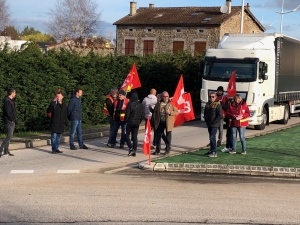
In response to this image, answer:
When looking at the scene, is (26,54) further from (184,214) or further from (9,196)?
(184,214)

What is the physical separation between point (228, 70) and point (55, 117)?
8941 mm

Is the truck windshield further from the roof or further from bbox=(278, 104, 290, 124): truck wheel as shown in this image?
the roof

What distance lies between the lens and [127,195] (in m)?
9.73

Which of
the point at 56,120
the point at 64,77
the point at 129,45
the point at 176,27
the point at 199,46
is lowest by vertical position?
the point at 56,120

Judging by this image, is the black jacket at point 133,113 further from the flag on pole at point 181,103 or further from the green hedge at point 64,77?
the green hedge at point 64,77

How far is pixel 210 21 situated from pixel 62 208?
49667 mm

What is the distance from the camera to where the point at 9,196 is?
31.2ft

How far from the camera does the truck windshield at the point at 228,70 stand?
831 inches

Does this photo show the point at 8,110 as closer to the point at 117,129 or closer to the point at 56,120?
the point at 56,120

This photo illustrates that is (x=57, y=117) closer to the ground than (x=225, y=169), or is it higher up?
higher up

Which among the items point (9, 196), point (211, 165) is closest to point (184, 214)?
point (9, 196)

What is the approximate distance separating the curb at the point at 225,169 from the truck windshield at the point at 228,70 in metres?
9.03

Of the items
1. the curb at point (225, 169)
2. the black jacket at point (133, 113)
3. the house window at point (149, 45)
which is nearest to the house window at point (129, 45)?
the house window at point (149, 45)

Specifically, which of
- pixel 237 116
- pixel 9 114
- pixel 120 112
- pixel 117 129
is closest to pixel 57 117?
pixel 9 114
